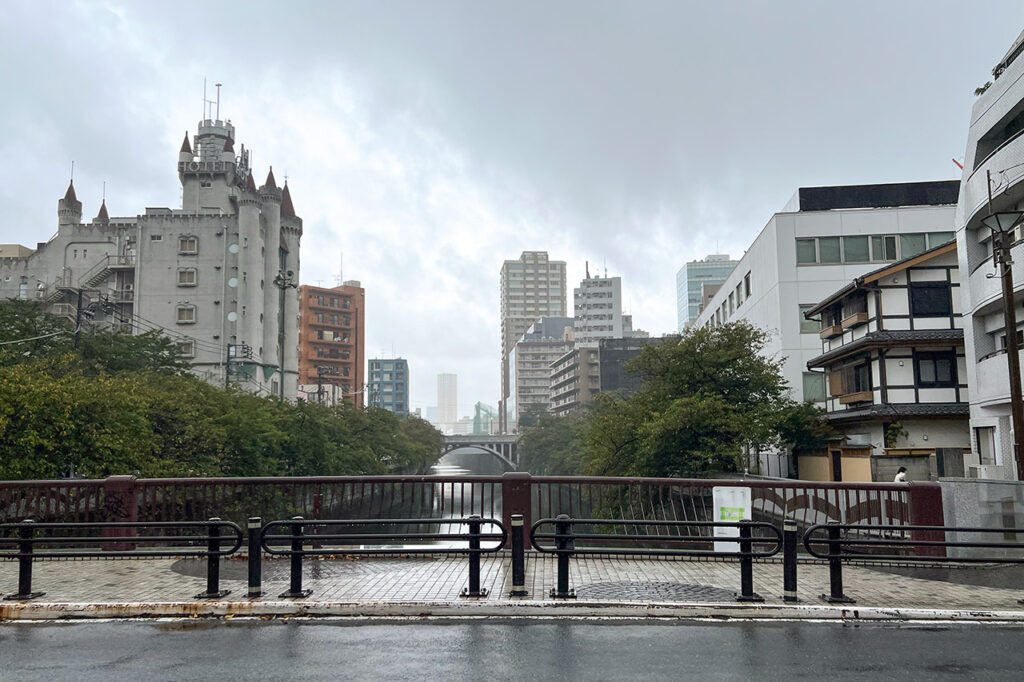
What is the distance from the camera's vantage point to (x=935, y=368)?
3662cm

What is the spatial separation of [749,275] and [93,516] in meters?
50.2

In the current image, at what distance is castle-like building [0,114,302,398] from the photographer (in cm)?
7544

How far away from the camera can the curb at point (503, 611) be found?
9.52 metres

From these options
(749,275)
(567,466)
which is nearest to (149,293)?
(567,466)

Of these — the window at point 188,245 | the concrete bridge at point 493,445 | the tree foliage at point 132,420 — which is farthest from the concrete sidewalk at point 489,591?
the concrete bridge at point 493,445

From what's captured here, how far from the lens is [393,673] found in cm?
727

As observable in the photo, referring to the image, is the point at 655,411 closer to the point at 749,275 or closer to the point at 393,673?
the point at 749,275

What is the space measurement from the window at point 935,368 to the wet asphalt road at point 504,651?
3007 cm

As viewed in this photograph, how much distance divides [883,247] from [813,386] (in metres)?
9.51

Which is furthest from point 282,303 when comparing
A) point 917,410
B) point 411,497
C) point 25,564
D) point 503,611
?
point 503,611

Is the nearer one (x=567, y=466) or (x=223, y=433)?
(x=223, y=433)

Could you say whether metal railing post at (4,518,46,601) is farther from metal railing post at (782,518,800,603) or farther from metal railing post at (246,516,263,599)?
metal railing post at (782,518,800,603)

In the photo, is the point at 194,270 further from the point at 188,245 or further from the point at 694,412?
the point at 694,412

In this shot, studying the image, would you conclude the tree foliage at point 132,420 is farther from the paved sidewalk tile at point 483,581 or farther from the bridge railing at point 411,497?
the paved sidewalk tile at point 483,581
